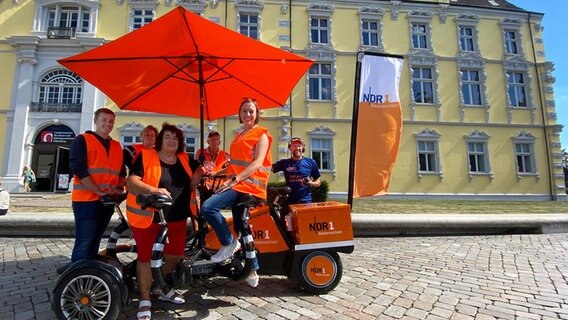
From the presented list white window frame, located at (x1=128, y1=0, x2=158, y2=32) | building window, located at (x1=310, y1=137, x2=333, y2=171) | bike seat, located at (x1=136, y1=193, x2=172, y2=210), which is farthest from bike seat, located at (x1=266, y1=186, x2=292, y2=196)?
white window frame, located at (x1=128, y1=0, x2=158, y2=32)

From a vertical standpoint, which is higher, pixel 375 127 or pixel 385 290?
pixel 375 127

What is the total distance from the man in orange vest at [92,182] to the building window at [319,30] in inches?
726

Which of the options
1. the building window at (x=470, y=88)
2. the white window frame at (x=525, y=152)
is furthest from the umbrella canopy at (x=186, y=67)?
the white window frame at (x=525, y=152)

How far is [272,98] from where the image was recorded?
4.75 m

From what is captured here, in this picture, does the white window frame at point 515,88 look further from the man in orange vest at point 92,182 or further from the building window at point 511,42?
the man in orange vest at point 92,182

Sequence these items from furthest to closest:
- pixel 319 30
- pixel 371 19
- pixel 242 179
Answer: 1. pixel 371 19
2. pixel 319 30
3. pixel 242 179

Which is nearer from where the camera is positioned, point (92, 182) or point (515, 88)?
point (92, 182)

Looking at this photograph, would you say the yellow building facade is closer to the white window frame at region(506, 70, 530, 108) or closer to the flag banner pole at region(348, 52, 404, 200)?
the white window frame at region(506, 70, 530, 108)

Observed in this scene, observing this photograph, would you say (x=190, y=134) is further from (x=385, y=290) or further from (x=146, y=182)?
(x=385, y=290)

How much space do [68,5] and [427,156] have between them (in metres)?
23.6

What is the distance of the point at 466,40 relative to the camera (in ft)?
68.1

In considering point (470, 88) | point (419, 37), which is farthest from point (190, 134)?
point (470, 88)

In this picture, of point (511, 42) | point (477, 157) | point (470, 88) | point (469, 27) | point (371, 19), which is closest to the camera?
point (477, 157)

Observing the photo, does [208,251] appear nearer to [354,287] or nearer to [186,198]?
[186,198]
